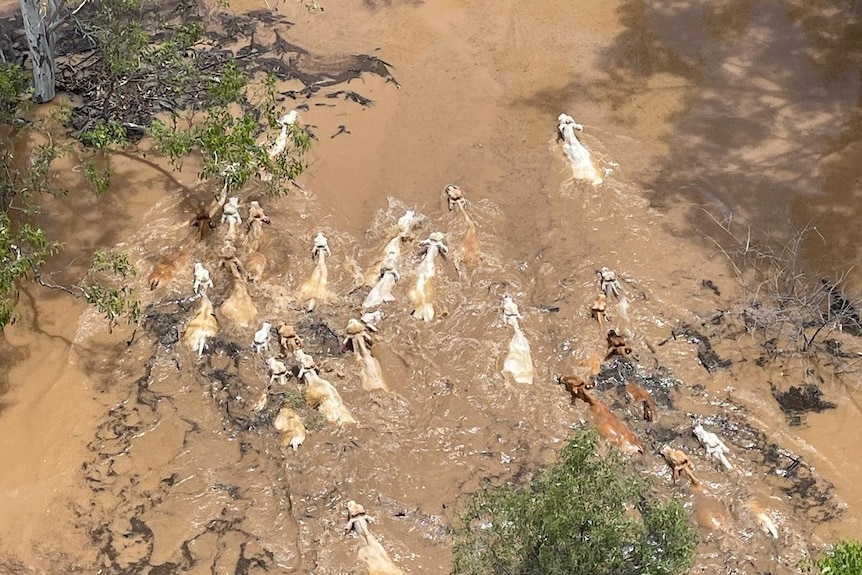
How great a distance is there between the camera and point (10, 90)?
744 centimetres

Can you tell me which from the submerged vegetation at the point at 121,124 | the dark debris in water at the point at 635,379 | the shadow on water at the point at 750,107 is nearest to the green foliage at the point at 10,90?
the submerged vegetation at the point at 121,124

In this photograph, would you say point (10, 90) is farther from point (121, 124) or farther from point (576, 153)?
point (576, 153)

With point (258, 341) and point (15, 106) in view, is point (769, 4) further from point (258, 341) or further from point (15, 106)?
point (15, 106)

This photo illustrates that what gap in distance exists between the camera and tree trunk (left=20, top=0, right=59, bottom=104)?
839 centimetres

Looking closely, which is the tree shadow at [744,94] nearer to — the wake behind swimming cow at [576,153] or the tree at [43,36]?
the wake behind swimming cow at [576,153]

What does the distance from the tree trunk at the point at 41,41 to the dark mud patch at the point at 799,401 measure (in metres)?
6.88

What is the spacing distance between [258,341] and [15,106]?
3212 millimetres

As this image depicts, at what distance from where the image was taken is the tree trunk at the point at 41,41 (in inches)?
330

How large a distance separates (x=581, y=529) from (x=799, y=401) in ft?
11.2

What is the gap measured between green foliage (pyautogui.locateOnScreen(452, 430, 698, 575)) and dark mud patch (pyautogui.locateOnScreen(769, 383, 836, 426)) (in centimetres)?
282

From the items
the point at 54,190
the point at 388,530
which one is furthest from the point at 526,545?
the point at 54,190

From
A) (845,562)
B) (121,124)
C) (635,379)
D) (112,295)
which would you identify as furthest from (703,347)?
(121,124)

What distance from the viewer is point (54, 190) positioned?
27.0 ft

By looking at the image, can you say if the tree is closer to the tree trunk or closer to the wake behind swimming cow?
the tree trunk
